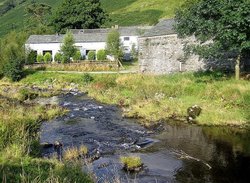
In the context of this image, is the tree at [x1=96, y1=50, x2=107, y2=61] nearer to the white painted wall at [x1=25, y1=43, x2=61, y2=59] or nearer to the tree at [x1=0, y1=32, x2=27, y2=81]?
the white painted wall at [x1=25, y1=43, x2=61, y2=59]

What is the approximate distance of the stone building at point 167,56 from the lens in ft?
121

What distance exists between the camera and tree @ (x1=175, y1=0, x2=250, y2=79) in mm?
26406

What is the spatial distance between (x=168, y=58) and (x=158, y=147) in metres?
21.6

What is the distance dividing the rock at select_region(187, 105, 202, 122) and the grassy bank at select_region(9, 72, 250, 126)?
33 centimetres

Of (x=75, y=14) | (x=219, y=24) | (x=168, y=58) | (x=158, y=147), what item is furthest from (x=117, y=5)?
(x=158, y=147)

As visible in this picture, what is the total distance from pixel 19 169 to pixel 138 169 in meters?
6.16

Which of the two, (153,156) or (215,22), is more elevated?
(215,22)

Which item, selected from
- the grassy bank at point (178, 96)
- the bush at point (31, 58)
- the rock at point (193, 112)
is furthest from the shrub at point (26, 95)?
the bush at point (31, 58)

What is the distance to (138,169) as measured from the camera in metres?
15.9

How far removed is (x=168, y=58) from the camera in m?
40.2

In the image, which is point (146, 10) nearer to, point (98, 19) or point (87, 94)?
point (98, 19)

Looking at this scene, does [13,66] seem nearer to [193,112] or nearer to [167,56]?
[167,56]

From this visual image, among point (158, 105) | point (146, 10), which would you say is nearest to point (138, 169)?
point (158, 105)

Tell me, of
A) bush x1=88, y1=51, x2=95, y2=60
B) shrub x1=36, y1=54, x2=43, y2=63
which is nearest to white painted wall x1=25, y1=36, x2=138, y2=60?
bush x1=88, y1=51, x2=95, y2=60
